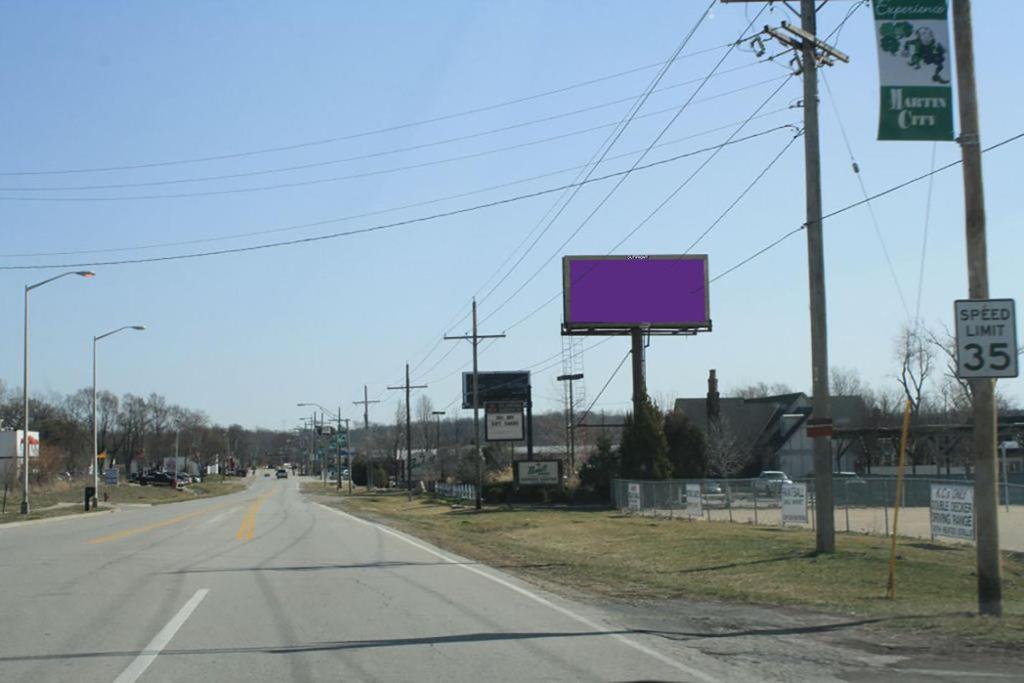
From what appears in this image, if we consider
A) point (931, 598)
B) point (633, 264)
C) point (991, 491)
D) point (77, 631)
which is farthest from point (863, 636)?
point (633, 264)

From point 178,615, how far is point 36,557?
10507 millimetres

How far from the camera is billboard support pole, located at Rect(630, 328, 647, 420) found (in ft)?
183

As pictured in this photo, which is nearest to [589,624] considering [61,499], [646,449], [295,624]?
[295,624]

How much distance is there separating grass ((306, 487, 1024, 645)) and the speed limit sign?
9.77 feet

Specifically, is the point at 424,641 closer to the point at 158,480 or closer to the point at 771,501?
the point at 771,501

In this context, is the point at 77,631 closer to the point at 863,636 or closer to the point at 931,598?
the point at 863,636

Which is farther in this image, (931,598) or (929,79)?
(931,598)

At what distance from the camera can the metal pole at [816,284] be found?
2056 centimetres

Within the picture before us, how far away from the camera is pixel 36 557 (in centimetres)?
2119

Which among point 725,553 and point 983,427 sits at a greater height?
point 983,427

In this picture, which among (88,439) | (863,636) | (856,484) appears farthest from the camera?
(88,439)

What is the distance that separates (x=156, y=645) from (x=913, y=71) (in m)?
11.2

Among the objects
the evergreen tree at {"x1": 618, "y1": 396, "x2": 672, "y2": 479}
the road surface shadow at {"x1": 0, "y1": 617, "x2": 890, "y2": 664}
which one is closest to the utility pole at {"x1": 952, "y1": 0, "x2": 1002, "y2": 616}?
the road surface shadow at {"x1": 0, "y1": 617, "x2": 890, "y2": 664}

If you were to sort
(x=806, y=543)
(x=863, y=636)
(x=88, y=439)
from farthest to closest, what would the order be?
1. (x=88, y=439)
2. (x=806, y=543)
3. (x=863, y=636)
